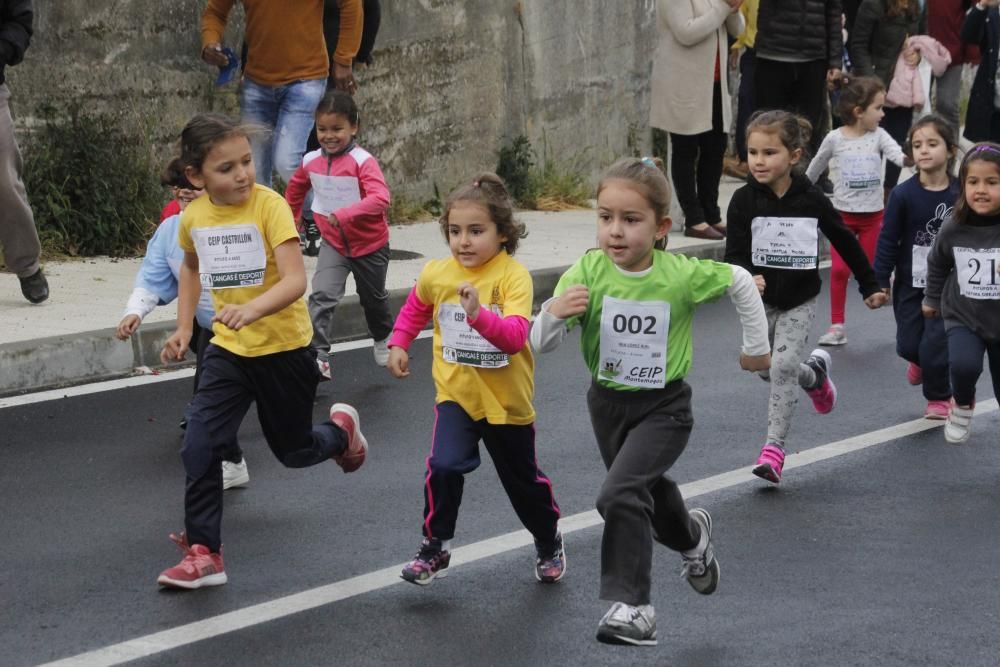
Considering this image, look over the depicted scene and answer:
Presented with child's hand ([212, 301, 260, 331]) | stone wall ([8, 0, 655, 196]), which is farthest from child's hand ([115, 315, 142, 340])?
stone wall ([8, 0, 655, 196])

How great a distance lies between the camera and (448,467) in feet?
17.5

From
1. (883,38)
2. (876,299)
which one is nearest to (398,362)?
(876,299)

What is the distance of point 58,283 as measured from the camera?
1045cm

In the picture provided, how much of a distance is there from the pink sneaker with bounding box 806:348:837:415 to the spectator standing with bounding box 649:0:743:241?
19.1ft

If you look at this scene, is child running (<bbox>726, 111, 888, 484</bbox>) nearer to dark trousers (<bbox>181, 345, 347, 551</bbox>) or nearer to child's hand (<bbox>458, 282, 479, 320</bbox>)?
dark trousers (<bbox>181, 345, 347, 551</bbox>)

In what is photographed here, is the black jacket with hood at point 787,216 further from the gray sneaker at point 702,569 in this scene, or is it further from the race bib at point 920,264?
the gray sneaker at point 702,569

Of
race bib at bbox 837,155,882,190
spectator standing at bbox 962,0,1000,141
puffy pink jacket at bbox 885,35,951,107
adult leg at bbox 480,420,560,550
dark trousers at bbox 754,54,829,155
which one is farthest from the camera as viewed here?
puffy pink jacket at bbox 885,35,951,107

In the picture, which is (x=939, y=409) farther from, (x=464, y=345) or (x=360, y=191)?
(x=464, y=345)

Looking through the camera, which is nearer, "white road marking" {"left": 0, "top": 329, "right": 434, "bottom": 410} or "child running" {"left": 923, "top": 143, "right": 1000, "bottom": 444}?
"child running" {"left": 923, "top": 143, "right": 1000, "bottom": 444}

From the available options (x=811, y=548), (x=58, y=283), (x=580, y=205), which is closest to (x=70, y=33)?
(x=58, y=283)

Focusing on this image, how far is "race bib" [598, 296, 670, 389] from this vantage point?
513cm

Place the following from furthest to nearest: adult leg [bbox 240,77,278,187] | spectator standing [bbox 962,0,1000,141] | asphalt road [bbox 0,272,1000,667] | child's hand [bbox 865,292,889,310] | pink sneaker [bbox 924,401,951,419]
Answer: spectator standing [bbox 962,0,1000,141], adult leg [bbox 240,77,278,187], pink sneaker [bbox 924,401,951,419], child's hand [bbox 865,292,889,310], asphalt road [bbox 0,272,1000,667]

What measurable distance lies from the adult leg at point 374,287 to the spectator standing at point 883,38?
6792mm

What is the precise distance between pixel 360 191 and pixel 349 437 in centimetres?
270
